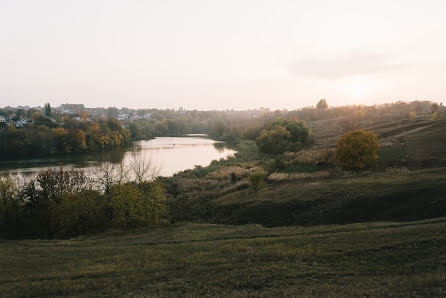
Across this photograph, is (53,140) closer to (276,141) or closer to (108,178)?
(276,141)

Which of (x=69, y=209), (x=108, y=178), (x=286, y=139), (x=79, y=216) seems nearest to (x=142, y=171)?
(x=108, y=178)

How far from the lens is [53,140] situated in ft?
289

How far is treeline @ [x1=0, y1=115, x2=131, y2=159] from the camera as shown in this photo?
79438mm

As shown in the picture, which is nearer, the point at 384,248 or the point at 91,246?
the point at 384,248

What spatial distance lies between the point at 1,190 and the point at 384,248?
108 ft

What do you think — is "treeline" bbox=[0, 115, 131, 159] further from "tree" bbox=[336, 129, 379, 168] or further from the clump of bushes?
"tree" bbox=[336, 129, 379, 168]

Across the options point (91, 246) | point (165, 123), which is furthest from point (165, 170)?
point (165, 123)

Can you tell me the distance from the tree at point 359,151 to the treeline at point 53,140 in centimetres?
7784

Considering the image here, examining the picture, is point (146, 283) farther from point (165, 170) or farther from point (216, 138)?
point (216, 138)

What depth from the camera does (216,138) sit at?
477 feet

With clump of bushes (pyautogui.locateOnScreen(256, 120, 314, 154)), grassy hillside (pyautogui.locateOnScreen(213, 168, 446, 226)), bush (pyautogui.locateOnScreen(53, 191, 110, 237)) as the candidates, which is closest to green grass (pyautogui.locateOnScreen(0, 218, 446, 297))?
grassy hillside (pyautogui.locateOnScreen(213, 168, 446, 226))

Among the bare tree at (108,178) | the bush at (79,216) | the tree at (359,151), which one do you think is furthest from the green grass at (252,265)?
the tree at (359,151)

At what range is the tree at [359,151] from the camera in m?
38.3

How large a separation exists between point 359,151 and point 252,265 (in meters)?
30.4
